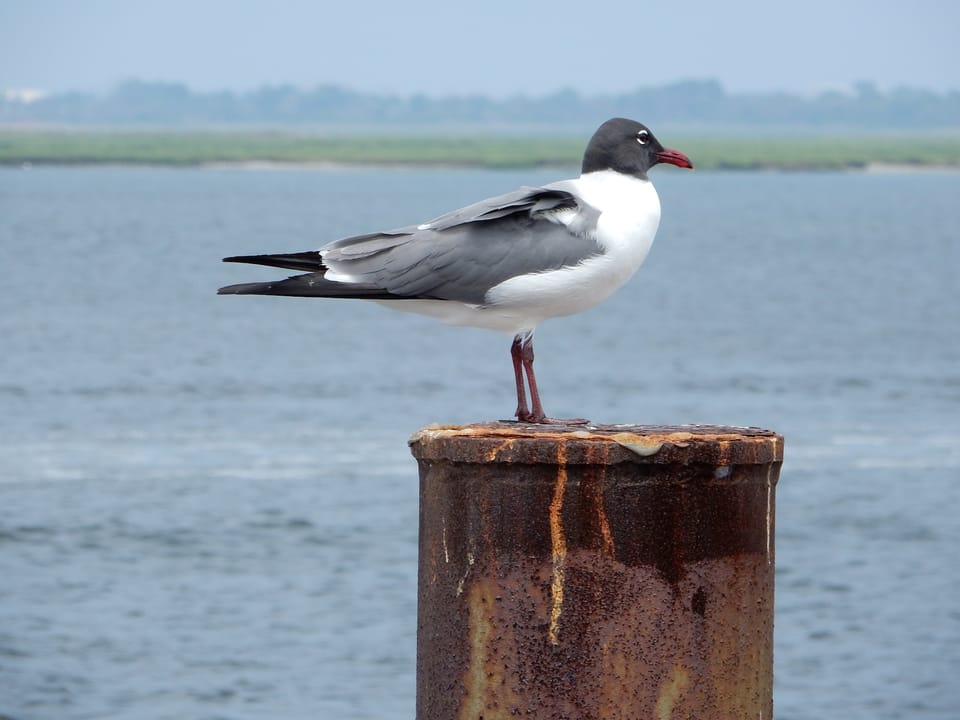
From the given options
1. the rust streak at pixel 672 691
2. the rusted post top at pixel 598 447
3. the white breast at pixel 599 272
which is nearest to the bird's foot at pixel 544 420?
the white breast at pixel 599 272

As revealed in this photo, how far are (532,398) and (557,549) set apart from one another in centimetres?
165

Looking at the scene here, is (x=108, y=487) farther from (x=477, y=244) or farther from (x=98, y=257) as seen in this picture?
(x=98, y=257)

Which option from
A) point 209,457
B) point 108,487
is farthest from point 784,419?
point 108,487

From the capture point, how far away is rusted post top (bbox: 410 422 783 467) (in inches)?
188

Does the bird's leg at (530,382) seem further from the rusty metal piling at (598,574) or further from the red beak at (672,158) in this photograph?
the rusty metal piling at (598,574)

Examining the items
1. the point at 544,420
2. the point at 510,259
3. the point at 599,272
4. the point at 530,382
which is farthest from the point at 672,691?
the point at 510,259

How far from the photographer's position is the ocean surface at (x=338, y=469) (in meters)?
11.8

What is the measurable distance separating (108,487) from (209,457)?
5.62 feet

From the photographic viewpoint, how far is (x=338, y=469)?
1767cm

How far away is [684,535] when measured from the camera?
15.8ft

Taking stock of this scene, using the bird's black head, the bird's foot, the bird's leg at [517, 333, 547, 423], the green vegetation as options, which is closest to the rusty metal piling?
the bird's foot

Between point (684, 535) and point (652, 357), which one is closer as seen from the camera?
point (684, 535)

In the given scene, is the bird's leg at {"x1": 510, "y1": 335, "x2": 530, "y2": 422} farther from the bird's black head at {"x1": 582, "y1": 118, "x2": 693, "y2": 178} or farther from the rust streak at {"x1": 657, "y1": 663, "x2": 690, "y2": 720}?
the rust streak at {"x1": 657, "y1": 663, "x2": 690, "y2": 720}

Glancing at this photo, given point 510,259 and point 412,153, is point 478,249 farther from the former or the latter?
point 412,153
